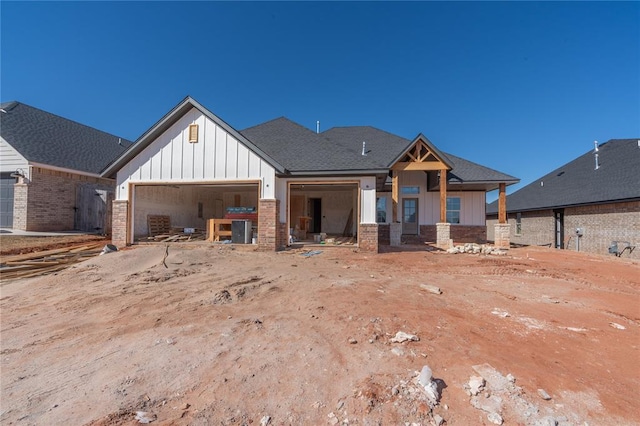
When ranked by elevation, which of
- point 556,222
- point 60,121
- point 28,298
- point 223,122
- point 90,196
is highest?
point 60,121

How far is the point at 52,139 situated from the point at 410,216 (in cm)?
2158

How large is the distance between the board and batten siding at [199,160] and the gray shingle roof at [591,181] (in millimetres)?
17448

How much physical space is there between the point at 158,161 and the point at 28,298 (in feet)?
25.2

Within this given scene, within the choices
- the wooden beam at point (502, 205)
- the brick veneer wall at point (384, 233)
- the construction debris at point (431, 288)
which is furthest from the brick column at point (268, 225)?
the wooden beam at point (502, 205)

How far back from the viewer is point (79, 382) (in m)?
2.94

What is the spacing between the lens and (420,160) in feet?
47.1

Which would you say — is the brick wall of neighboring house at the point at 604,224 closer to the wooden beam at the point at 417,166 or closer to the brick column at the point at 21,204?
the wooden beam at the point at 417,166

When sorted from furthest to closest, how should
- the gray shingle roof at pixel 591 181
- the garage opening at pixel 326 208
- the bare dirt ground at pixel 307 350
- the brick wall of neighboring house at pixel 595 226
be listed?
the garage opening at pixel 326 208, the gray shingle roof at pixel 591 181, the brick wall of neighboring house at pixel 595 226, the bare dirt ground at pixel 307 350

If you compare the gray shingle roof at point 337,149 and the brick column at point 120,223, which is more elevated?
the gray shingle roof at point 337,149

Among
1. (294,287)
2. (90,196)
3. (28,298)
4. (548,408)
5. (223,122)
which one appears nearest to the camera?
(548,408)

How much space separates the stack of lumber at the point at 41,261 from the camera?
25.8ft

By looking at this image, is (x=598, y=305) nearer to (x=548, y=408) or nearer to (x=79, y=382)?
(x=548, y=408)

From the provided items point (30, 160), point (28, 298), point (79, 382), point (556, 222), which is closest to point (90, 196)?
point (30, 160)

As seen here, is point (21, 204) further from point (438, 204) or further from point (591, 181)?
point (591, 181)
